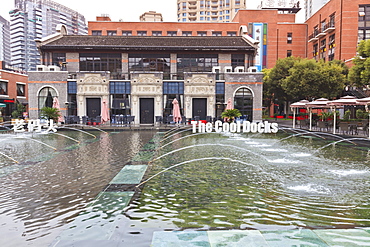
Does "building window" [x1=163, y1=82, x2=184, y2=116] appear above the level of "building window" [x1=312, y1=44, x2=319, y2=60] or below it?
below

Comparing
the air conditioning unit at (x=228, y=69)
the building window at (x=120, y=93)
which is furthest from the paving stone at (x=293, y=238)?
the air conditioning unit at (x=228, y=69)

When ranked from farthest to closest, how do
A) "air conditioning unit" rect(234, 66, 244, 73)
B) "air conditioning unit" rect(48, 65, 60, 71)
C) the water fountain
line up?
1. "air conditioning unit" rect(234, 66, 244, 73)
2. "air conditioning unit" rect(48, 65, 60, 71)
3. the water fountain

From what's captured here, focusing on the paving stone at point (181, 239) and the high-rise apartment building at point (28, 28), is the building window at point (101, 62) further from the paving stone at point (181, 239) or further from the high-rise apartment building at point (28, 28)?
the high-rise apartment building at point (28, 28)

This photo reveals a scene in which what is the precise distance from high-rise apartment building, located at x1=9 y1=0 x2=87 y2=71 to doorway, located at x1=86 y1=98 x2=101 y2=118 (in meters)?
140

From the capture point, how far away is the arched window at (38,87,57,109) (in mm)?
36344

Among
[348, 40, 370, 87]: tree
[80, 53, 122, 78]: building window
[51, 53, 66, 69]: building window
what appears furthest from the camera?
[80, 53, 122, 78]: building window

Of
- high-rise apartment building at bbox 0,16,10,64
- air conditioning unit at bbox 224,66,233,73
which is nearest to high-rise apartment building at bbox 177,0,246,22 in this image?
air conditioning unit at bbox 224,66,233,73

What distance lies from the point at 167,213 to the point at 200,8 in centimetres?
12638

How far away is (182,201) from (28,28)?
183m

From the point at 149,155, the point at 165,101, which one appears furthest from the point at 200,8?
the point at 149,155

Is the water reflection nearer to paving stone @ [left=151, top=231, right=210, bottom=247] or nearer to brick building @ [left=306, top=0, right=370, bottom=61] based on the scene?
paving stone @ [left=151, top=231, right=210, bottom=247]

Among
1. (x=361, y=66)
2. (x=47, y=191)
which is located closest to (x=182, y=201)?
(x=47, y=191)

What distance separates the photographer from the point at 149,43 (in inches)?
1564

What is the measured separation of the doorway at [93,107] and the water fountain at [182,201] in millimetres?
25911
